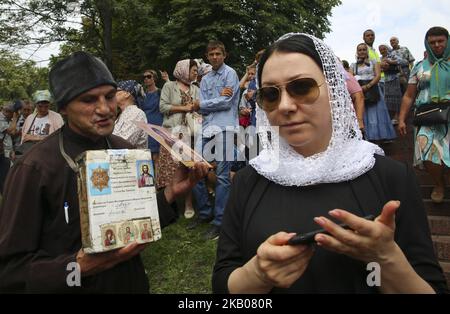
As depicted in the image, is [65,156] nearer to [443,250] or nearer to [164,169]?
[164,169]

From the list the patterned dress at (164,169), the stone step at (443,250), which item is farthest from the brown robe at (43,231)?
the stone step at (443,250)

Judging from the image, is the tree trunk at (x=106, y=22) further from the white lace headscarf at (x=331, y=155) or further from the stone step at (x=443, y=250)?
the white lace headscarf at (x=331, y=155)

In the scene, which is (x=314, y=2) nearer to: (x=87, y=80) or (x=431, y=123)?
(x=431, y=123)

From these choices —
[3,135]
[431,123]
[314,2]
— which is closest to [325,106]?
[431,123]

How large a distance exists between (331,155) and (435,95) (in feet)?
12.0

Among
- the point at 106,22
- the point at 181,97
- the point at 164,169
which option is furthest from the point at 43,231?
the point at 106,22

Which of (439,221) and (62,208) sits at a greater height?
(62,208)

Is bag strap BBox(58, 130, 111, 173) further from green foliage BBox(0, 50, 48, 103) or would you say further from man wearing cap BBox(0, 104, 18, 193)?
green foliage BBox(0, 50, 48, 103)

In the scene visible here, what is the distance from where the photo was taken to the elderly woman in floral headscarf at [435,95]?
4.55 metres

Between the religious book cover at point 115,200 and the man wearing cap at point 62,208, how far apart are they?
8 cm

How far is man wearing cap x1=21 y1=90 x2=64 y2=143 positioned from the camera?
6371 mm

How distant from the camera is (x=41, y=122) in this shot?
6457 millimetres

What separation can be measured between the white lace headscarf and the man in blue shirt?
354 centimetres

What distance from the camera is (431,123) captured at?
458cm
